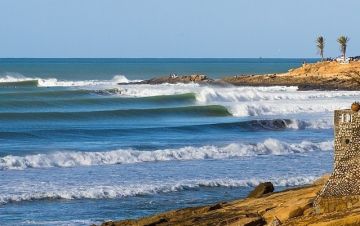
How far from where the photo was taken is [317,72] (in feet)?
292

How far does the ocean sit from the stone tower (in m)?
5.78

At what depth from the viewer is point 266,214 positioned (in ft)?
53.1

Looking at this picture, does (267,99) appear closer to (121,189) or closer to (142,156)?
(142,156)

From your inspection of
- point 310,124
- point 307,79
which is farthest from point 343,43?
point 310,124

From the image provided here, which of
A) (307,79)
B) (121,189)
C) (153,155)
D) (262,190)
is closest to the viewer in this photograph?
(262,190)

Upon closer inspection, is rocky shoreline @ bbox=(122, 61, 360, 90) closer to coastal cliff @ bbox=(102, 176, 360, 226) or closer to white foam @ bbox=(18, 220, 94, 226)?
white foam @ bbox=(18, 220, 94, 226)

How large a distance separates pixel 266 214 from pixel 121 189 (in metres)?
7.80

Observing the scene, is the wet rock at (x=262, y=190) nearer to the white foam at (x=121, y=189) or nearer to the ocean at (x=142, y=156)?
the ocean at (x=142, y=156)

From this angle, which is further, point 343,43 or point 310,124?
point 343,43

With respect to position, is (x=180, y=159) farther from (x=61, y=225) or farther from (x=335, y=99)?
(x=335, y=99)

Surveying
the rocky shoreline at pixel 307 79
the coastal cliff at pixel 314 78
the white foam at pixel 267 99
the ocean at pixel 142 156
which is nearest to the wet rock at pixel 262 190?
the ocean at pixel 142 156

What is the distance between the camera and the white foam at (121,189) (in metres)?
22.5

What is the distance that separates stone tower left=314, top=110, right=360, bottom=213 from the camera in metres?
15.4

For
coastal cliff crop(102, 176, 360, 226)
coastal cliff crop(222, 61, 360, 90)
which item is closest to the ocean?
coastal cliff crop(102, 176, 360, 226)
